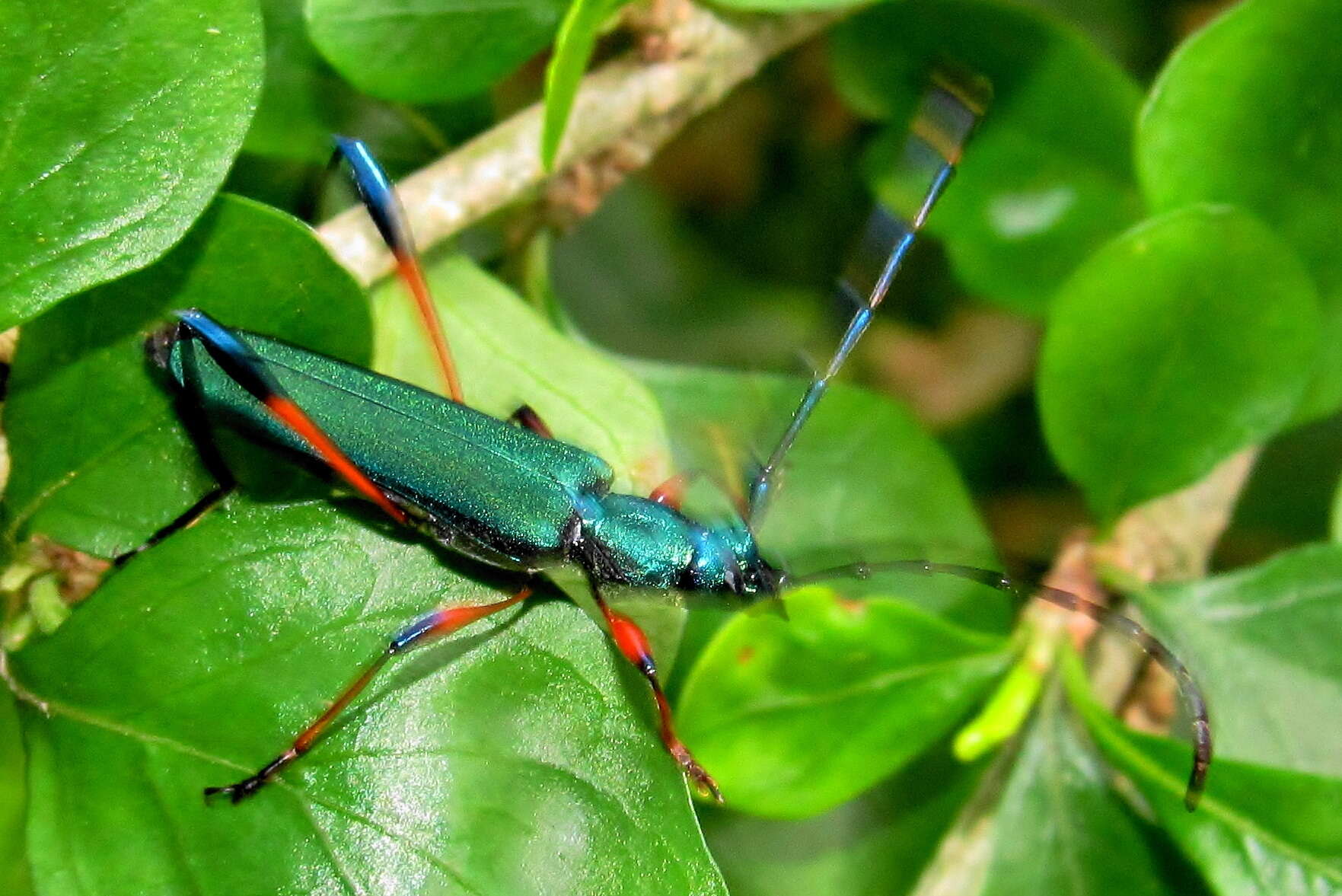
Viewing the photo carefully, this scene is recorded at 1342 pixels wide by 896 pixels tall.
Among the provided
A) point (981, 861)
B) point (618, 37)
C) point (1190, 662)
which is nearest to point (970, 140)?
point (618, 37)

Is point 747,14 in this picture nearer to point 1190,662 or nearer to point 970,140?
point 970,140

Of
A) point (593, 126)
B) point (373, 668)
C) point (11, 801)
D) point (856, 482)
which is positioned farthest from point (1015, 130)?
point (11, 801)

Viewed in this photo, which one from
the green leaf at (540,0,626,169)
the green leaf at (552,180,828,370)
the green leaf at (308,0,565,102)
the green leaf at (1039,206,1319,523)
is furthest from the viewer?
the green leaf at (552,180,828,370)

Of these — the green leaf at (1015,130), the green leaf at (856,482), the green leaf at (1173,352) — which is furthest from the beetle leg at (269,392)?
the green leaf at (1015,130)

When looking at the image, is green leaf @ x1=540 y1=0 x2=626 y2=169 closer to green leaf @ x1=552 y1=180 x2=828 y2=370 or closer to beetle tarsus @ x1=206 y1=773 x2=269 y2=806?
beetle tarsus @ x1=206 y1=773 x2=269 y2=806

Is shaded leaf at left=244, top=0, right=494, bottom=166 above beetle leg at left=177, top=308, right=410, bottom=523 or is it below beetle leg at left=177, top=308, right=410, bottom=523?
above

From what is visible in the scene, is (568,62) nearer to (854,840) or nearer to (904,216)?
(904,216)

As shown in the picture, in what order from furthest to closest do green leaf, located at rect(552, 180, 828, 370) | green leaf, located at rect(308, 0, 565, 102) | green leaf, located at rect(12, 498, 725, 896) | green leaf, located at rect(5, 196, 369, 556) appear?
green leaf, located at rect(552, 180, 828, 370) → green leaf, located at rect(308, 0, 565, 102) → green leaf, located at rect(5, 196, 369, 556) → green leaf, located at rect(12, 498, 725, 896)

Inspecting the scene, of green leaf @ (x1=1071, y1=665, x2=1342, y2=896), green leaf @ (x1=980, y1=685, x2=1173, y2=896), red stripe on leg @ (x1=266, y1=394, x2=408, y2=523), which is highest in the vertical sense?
red stripe on leg @ (x1=266, y1=394, x2=408, y2=523)

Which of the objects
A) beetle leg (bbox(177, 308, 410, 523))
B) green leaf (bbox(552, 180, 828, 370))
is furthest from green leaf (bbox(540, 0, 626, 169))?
green leaf (bbox(552, 180, 828, 370))
